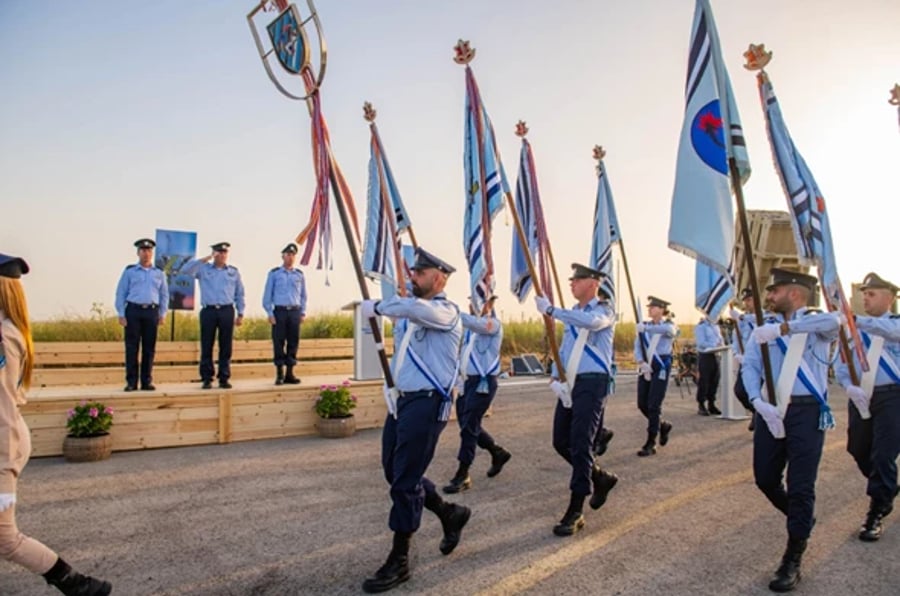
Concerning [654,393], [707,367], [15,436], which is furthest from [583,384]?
[707,367]

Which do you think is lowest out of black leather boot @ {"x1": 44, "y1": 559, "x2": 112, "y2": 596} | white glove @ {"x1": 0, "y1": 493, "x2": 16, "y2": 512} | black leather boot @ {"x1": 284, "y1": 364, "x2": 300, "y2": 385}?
black leather boot @ {"x1": 44, "y1": 559, "x2": 112, "y2": 596}

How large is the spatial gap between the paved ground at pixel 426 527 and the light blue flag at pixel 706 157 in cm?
227

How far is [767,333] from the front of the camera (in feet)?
15.0

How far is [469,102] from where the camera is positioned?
7.35 m

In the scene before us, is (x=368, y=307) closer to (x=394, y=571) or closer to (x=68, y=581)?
(x=394, y=571)

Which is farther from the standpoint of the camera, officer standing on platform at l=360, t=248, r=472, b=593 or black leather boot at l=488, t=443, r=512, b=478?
black leather boot at l=488, t=443, r=512, b=478

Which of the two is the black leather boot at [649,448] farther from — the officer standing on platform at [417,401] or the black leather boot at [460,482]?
the officer standing on platform at [417,401]

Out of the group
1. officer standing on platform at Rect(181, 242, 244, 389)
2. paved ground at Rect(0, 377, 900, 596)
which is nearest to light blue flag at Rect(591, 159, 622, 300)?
paved ground at Rect(0, 377, 900, 596)

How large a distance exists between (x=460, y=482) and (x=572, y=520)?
5.66 ft

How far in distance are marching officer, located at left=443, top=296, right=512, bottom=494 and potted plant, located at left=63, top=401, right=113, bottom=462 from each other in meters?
4.37

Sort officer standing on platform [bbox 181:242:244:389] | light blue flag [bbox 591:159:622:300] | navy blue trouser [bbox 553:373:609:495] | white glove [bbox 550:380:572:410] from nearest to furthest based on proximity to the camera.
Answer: navy blue trouser [bbox 553:373:609:495]
white glove [bbox 550:380:572:410]
light blue flag [bbox 591:159:622:300]
officer standing on platform [bbox 181:242:244:389]

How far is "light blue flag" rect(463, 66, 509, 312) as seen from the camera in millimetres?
7066

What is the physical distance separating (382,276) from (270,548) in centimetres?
293

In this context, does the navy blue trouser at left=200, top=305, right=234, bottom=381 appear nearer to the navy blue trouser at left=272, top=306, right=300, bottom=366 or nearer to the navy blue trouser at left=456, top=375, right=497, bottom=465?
the navy blue trouser at left=272, top=306, right=300, bottom=366
